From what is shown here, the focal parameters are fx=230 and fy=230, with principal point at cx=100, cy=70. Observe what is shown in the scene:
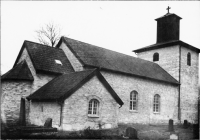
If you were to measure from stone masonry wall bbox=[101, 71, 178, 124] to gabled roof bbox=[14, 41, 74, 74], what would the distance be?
3486mm

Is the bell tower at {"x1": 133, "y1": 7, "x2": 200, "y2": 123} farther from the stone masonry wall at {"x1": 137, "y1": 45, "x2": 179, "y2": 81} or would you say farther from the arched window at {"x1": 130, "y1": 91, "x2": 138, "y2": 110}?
the arched window at {"x1": 130, "y1": 91, "x2": 138, "y2": 110}

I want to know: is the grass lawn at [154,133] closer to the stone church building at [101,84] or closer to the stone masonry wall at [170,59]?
the stone church building at [101,84]

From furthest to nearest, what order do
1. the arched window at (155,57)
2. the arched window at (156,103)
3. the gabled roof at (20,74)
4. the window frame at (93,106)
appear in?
the arched window at (155,57), the arched window at (156,103), the gabled roof at (20,74), the window frame at (93,106)

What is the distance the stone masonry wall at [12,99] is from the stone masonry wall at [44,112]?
3.09 ft

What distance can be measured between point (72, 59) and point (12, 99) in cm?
621

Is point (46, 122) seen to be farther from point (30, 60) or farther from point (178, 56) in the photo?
point (178, 56)

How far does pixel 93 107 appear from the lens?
15.1m

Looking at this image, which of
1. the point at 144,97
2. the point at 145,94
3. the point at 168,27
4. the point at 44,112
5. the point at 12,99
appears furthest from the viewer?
the point at 168,27

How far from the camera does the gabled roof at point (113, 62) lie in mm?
20281

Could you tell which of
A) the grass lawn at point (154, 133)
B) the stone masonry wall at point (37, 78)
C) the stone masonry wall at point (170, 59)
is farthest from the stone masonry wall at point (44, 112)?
→ the stone masonry wall at point (170, 59)

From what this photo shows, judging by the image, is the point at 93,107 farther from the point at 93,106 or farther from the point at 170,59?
the point at 170,59

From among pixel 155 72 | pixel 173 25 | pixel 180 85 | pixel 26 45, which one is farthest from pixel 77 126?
pixel 173 25

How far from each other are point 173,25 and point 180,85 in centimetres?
785

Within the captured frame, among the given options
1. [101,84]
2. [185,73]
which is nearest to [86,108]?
[101,84]
